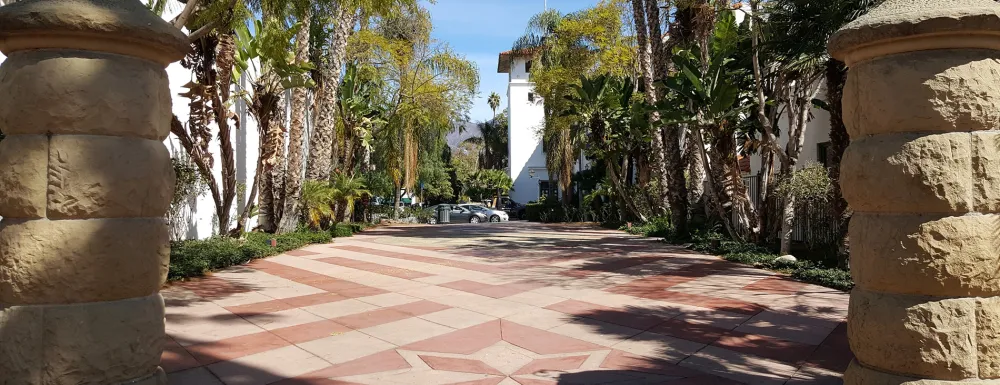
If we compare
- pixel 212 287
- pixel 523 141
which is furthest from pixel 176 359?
pixel 523 141

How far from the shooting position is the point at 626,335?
6.33m

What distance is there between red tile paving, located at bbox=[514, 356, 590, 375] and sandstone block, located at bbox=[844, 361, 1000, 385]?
2.30m

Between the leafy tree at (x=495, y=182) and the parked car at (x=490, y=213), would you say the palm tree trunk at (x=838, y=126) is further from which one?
the leafy tree at (x=495, y=182)

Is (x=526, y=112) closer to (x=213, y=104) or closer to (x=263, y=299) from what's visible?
(x=213, y=104)

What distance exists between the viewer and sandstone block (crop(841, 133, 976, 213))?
3059mm

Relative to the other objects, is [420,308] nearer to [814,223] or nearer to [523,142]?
[814,223]

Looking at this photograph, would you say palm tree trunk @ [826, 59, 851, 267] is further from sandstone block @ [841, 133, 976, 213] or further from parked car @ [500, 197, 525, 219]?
parked car @ [500, 197, 525, 219]

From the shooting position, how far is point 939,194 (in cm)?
306

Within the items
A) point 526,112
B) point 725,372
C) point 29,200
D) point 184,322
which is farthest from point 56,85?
point 526,112

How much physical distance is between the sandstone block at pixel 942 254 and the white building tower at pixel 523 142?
4743cm

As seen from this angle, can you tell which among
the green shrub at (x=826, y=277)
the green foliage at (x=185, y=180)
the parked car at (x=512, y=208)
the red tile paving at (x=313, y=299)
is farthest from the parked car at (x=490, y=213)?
the red tile paving at (x=313, y=299)

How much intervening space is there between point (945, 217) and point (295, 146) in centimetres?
1533

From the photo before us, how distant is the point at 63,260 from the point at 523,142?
50233mm

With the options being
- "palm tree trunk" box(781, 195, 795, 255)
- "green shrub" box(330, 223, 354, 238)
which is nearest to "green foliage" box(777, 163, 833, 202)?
"palm tree trunk" box(781, 195, 795, 255)
